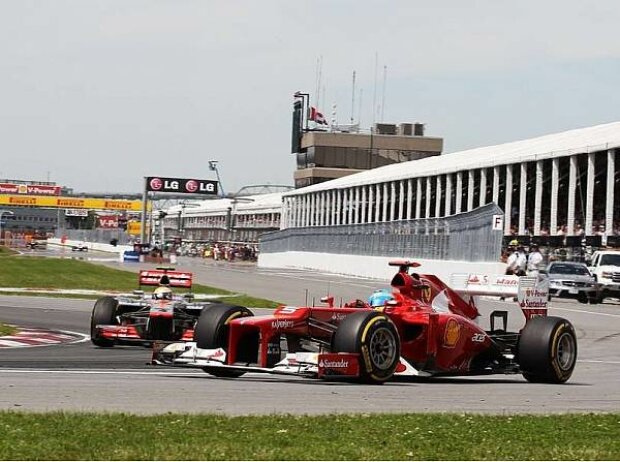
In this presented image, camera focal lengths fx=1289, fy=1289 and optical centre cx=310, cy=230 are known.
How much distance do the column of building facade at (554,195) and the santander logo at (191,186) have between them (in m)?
63.6

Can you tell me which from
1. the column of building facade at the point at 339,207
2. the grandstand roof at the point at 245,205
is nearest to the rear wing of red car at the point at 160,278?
the column of building facade at the point at 339,207

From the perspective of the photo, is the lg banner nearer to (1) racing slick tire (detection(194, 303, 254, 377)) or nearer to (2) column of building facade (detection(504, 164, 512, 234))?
(2) column of building facade (detection(504, 164, 512, 234))

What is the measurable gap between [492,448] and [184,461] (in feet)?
7.16

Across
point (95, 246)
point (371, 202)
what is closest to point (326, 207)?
point (371, 202)

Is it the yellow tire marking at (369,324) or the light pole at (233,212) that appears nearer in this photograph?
the yellow tire marking at (369,324)

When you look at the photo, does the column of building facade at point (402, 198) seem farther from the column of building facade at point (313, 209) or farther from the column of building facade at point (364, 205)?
the column of building facade at point (313, 209)

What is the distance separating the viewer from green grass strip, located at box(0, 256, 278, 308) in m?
41.4

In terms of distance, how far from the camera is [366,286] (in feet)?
158

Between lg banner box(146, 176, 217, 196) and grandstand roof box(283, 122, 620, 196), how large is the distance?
2987 centimetres

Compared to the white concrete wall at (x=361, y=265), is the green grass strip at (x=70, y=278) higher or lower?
lower

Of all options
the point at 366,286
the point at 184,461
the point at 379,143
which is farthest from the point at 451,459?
the point at 379,143

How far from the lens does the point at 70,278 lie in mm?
48156

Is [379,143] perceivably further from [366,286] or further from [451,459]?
[451,459]

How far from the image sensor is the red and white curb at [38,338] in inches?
801
